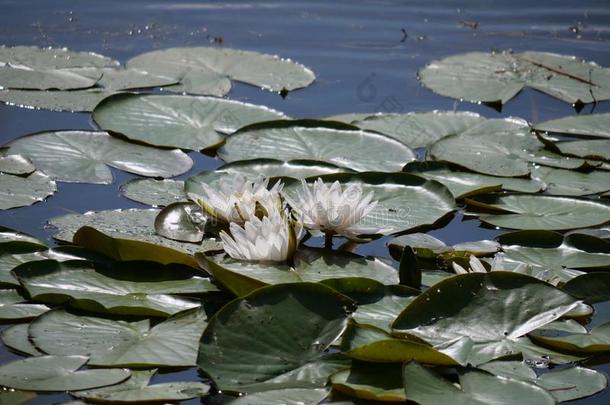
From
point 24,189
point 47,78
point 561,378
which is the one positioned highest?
point 47,78

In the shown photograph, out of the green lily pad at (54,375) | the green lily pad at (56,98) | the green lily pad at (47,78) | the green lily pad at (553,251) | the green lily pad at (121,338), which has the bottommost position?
the green lily pad at (553,251)

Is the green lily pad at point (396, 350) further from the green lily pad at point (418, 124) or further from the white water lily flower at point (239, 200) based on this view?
the green lily pad at point (418, 124)

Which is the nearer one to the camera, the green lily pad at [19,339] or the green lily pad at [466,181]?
the green lily pad at [19,339]

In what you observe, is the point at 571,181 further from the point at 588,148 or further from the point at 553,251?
the point at 553,251

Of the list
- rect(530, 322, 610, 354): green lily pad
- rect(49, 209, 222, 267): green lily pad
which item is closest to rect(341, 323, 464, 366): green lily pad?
rect(530, 322, 610, 354): green lily pad

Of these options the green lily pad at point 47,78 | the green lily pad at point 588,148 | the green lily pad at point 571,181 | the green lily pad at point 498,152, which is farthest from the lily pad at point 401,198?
the green lily pad at point 47,78

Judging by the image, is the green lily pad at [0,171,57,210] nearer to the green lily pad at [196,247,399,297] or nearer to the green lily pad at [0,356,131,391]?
the green lily pad at [196,247,399,297]

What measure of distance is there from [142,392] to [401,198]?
1.28 meters

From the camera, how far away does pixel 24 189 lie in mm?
3096

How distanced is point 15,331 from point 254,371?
0.59m

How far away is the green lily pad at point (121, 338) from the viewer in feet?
7.02

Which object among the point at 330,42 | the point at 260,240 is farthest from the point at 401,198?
the point at 330,42

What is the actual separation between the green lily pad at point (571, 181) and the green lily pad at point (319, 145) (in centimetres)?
46

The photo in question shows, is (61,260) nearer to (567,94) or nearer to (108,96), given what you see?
(108,96)
